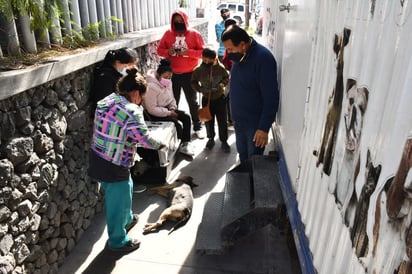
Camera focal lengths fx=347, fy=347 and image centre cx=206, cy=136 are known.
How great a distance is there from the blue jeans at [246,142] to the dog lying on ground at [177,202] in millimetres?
787

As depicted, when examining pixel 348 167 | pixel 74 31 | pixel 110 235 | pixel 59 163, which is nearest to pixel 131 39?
pixel 74 31

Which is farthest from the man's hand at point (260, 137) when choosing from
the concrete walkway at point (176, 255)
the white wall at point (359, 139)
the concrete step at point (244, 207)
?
the white wall at point (359, 139)

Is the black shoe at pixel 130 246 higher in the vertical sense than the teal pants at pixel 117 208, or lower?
lower

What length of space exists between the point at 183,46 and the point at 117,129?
120 inches

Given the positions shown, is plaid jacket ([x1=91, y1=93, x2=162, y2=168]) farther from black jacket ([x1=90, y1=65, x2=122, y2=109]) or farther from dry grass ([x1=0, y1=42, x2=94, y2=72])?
black jacket ([x1=90, y1=65, x2=122, y2=109])

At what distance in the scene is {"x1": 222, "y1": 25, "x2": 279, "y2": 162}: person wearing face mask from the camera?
3234mm

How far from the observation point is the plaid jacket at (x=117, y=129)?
2838 millimetres

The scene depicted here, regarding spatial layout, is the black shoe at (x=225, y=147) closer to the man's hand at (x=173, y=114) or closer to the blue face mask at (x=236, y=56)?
the man's hand at (x=173, y=114)

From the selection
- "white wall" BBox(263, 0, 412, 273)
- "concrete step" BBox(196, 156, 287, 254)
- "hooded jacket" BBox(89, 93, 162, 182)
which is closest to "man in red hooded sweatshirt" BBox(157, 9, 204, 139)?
"concrete step" BBox(196, 156, 287, 254)

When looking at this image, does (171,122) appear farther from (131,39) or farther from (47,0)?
(47,0)

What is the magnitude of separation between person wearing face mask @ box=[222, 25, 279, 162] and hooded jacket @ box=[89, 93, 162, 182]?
1042 mm

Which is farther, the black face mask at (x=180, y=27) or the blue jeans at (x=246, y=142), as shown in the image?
the black face mask at (x=180, y=27)

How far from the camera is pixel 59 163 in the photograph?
3.09 meters

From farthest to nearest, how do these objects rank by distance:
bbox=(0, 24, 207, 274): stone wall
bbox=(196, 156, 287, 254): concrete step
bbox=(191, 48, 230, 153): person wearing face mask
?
bbox=(191, 48, 230, 153): person wearing face mask → bbox=(196, 156, 287, 254): concrete step → bbox=(0, 24, 207, 274): stone wall
